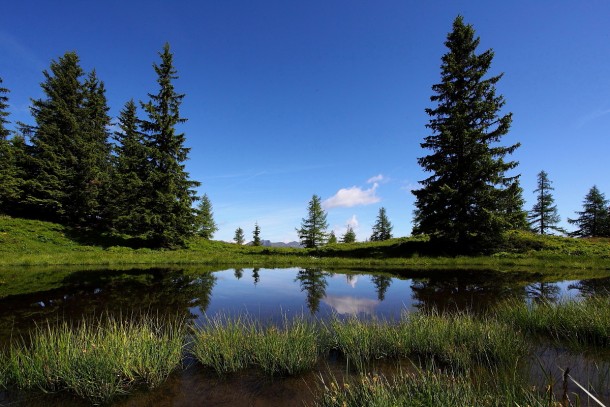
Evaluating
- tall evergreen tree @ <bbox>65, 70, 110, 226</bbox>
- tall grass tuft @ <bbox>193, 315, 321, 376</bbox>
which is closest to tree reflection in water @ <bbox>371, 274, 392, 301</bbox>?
tall grass tuft @ <bbox>193, 315, 321, 376</bbox>

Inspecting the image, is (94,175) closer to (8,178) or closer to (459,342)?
(8,178)

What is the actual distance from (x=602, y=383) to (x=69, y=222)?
150ft

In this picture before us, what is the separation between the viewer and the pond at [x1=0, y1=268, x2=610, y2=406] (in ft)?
17.8

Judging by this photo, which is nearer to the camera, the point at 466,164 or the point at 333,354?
the point at 333,354

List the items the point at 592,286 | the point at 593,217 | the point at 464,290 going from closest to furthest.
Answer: the point at 464,290 < the point at 592,286 < the point at 593,217

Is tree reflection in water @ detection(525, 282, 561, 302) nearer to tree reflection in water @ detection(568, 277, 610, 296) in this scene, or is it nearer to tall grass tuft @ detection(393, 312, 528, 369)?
tree reflection in water @ detection(568, 277, 610, 296)

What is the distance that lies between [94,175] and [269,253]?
24279 millimetres

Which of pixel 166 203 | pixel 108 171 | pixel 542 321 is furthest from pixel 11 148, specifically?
pixel 542 321

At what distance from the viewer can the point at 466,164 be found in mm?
27984

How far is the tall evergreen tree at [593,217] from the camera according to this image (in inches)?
2099

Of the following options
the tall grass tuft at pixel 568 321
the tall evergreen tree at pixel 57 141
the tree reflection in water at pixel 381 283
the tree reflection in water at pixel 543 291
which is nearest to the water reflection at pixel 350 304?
the tree reflection in water at pixel 381 283

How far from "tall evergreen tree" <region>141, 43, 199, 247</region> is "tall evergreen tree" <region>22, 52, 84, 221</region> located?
1095cm

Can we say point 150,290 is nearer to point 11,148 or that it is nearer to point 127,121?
point 11,148

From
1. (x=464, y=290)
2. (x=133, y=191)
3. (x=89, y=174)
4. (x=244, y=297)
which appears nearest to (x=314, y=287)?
(x=244, y=297)
